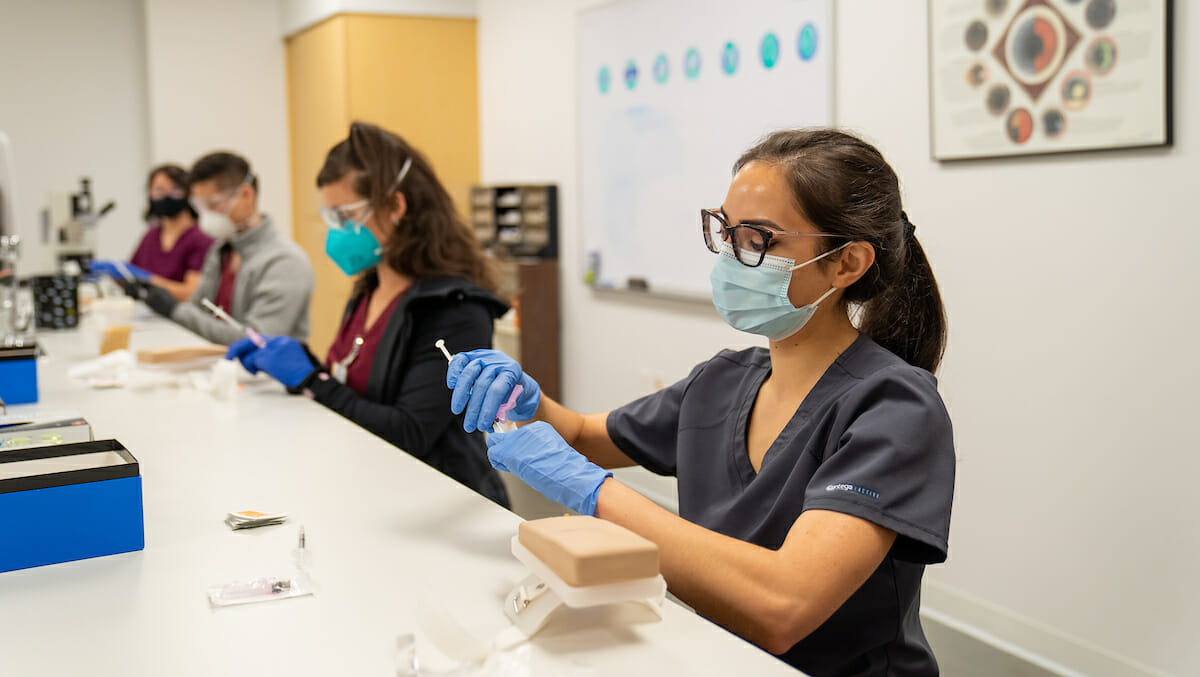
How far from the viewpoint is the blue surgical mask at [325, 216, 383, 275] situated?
7.95 feet

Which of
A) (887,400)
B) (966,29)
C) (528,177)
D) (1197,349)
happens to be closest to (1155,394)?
(1197,349)

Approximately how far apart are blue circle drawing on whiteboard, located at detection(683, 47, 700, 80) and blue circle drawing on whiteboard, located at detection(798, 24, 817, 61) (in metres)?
0.60

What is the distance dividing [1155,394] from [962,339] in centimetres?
58

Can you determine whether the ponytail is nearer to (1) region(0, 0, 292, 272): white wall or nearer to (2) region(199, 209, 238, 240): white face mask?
(2) region(199, 209, 238, 240): white face mask

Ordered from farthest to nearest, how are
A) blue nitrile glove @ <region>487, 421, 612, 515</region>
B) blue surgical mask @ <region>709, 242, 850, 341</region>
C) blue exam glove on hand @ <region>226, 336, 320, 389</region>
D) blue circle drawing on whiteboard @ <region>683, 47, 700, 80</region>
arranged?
blue circle drawing on whiteboard @ <region>683, 47, 700, 80</region>, blue exam glove on hand @ <region>226, 336, 320, 389</region>, blue surgical mask @ <region>709, 242, 850, 341</region>, blue nitrile glove @ <region>487, 421, 612, 515</region>

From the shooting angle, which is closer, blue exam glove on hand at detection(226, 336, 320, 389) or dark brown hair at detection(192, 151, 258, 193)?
blue exam glove on hand at detection(226, 336, 320, 389)

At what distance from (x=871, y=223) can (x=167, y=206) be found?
4.36 m

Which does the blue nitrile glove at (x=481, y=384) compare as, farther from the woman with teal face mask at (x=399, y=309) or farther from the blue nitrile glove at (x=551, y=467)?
the woman with teal face mask at (x=399, y=309)

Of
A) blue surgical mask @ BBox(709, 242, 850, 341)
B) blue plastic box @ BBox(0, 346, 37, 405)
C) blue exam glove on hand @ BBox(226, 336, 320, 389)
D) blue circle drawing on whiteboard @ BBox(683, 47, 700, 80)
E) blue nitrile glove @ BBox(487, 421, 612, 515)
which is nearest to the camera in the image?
blue nitrile glove @ BBox(487, 421, 612, 515)

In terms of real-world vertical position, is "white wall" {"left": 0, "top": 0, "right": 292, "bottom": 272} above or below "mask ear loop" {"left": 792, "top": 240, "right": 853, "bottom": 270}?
above

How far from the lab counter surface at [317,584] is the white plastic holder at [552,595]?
0.02m

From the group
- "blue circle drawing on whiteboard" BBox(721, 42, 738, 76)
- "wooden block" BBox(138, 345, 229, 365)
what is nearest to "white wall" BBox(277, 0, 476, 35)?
"blue circle drawing on whiteboard" BBox(721, 42, 738, 76)

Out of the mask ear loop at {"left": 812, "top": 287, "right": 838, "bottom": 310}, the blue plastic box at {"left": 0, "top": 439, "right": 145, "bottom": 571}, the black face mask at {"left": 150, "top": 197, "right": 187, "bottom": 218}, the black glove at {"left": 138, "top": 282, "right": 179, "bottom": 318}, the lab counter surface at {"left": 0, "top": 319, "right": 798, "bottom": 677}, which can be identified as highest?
the black face mask at {"left": 150, "top": 197, "right": 187, "bottom": 218}

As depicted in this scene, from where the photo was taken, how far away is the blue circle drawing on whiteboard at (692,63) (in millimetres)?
3834
